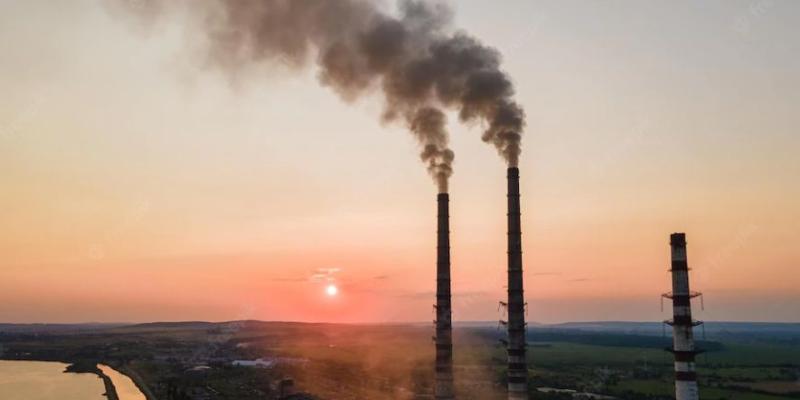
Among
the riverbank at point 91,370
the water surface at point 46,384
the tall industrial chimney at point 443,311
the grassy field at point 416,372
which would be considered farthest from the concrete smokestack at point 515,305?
the riverbank at point 91,370

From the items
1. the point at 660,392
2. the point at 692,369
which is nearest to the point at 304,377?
the point at 660,392

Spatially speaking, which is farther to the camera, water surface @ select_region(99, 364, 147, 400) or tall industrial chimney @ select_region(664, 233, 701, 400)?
water surface @ select_region(99, 364, 147, 400)

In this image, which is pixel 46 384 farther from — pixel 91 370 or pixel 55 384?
pixel 91 370

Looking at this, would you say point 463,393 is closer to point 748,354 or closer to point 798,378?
point 798,378

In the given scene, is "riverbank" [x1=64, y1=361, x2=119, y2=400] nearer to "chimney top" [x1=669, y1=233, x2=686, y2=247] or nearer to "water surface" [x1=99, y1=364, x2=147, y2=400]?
"water surface" [x1=99, y1=364, x2=147, y2=400]

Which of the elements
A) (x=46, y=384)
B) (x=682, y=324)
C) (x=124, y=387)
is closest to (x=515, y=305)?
(x=682, y=324)

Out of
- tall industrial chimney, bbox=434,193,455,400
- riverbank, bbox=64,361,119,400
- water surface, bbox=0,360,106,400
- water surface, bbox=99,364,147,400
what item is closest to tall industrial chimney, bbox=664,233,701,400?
tall industrial chimney, bbox=434,193,455,400
